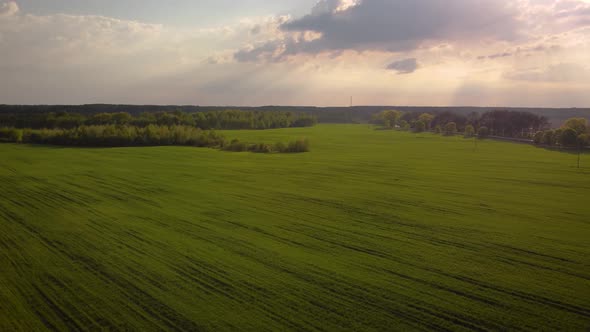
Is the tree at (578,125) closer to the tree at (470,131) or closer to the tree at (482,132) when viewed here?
the tree at (482,132)

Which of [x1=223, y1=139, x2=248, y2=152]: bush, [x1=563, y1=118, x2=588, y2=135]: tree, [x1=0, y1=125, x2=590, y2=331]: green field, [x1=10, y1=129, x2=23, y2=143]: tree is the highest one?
[x1=563, y1=118, x2=588, y2=135]: tree

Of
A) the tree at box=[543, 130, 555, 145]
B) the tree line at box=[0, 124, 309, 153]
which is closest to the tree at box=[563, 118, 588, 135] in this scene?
the tree at box=[543, 130, 555, 145]

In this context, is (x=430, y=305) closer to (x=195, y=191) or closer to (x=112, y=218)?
(x=112, y=218)

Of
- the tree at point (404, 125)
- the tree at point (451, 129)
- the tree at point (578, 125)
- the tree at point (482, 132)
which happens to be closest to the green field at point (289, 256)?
the tree at point (578, 125)

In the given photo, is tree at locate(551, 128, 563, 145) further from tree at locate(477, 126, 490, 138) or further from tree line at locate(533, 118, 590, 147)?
tree at locate(477, 126, 490, 138)

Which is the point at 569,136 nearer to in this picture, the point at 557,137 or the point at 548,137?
the point at 557,137

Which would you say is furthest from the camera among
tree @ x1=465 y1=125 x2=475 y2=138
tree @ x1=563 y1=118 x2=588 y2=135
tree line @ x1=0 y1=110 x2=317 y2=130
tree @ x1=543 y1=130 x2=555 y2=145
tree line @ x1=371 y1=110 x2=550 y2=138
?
tree @ x1=465 y1=125 x2=475 y2=138

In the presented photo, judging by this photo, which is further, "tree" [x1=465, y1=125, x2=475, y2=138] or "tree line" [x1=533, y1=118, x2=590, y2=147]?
"tree" [x1=465, y1=125, x2=475, y2=138]

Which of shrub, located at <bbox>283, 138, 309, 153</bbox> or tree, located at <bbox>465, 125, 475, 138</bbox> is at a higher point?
tree, located at <bbox>465, 125, 475, 138</bbox>

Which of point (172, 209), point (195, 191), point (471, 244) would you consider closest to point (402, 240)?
point (471, 244)
